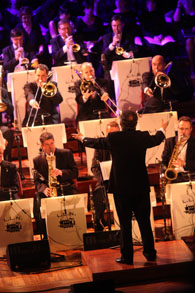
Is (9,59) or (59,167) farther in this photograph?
(9,59)

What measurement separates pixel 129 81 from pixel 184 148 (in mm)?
1498

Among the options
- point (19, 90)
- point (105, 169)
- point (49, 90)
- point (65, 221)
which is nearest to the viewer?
point (105, 169)

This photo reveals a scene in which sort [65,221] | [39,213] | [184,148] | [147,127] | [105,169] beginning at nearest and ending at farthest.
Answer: [105,169] → [65,221] → [39,213] → [184,148] → [147,127]

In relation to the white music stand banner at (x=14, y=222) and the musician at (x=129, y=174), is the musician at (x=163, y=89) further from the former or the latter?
the musician at (x=129, y=174)

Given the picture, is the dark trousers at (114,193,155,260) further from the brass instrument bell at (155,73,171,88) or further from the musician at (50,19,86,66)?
the musician at (50,19,86,66)

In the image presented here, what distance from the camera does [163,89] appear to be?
6.57 m

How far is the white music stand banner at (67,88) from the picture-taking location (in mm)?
6629

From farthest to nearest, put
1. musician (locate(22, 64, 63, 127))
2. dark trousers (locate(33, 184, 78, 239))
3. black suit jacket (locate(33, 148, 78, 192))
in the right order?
musician (locate(22, 64, 63, 127)) → black suit jacket (locate(33, 148, 78, 192)) → dark trousers (locate(33, 184, 78, 239))

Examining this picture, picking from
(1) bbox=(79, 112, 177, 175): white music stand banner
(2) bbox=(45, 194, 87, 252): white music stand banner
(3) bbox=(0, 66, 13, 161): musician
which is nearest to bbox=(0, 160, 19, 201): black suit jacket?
(3) bbox=(0, 66, 13, 161): musician

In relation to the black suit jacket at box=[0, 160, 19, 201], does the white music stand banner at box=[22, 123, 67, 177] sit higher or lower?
higher

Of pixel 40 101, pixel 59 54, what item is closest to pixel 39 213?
pixel 40 101

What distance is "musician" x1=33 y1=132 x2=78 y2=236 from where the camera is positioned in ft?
16.9

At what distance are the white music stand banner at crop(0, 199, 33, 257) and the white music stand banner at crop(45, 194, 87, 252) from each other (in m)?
0.18

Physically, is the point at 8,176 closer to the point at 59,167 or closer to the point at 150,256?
the point at 59,167
